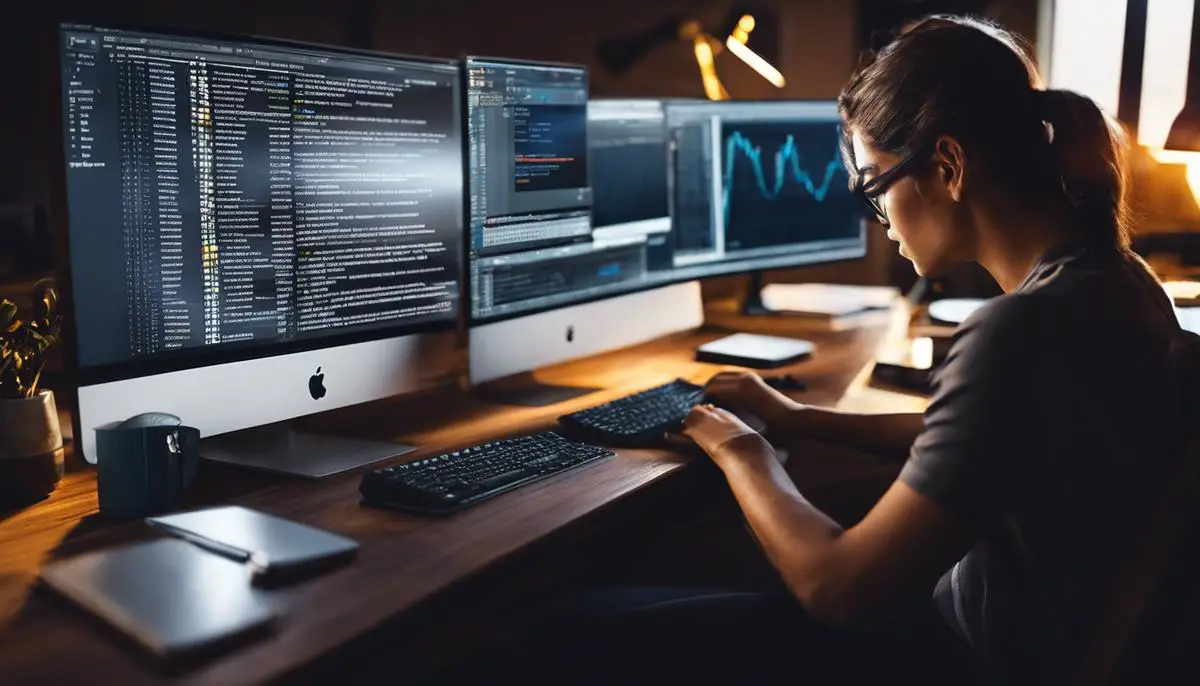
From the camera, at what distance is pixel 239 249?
1.27 metres

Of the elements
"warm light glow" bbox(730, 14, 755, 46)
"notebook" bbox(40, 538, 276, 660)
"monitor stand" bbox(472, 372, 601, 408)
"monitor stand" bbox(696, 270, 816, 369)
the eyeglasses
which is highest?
"warm light glow" bbox(730, 14, 755, 46)

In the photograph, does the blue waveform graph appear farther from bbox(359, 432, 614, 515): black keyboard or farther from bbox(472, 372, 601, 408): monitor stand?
bbox(359, 432, 614, 515): black keyboard

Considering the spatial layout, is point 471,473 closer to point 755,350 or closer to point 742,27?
point 755,350

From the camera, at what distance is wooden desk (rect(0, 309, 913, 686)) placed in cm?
81

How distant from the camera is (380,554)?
3.35 feet

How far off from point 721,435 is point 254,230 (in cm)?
62

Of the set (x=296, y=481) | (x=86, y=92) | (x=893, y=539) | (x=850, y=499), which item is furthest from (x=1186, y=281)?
(x=86, y=92)

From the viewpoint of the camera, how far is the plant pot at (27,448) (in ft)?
3.85

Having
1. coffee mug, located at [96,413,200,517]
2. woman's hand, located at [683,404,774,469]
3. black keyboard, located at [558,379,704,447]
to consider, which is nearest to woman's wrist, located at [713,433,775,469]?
woman's hand, located at [683,404,774,469]

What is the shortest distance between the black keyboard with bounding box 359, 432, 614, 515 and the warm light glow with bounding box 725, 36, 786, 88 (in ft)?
5.19

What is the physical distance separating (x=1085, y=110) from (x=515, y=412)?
88cm

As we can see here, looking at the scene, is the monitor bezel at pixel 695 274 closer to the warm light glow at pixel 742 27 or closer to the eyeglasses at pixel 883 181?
the warm light glow at pixel 742 27

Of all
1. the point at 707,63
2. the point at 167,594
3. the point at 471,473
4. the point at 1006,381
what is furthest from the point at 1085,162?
the point at 707,63

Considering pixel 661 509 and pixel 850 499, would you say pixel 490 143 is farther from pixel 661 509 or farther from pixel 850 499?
pixel 850 499
